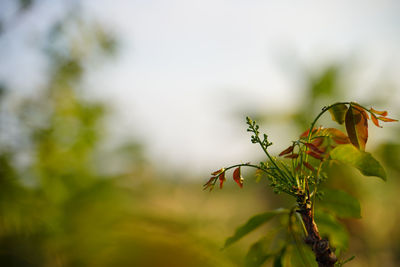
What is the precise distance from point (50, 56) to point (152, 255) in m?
2.75

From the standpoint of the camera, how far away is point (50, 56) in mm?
2646

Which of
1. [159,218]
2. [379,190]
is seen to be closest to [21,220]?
[159,218]

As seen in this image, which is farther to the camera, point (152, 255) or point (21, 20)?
point (152, 255)

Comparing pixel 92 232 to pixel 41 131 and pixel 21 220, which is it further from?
pixel 41 131

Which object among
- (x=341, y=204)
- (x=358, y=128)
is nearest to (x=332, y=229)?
(x=341, y=204)

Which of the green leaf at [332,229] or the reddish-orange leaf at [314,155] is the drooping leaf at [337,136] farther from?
the green leaf at [332,229]

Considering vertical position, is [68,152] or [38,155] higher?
[68,152]

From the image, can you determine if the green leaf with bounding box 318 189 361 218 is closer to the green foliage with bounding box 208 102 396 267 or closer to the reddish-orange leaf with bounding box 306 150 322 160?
the green foliage with bounding box 208 102 396 267

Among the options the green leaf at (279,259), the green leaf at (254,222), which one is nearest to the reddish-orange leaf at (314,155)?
the green leaf at (254,222)

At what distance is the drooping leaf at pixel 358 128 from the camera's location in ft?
2.16

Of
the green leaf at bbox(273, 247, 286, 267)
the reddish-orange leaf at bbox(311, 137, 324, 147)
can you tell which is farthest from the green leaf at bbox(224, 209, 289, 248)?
the reddish-orange leaf at bbox(311, 137, 324, 147)

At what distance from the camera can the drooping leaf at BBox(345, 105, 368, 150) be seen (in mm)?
658

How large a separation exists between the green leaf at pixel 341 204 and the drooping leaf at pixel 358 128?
20 centimetres

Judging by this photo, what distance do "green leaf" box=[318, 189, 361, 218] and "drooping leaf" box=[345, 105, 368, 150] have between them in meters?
0.20
